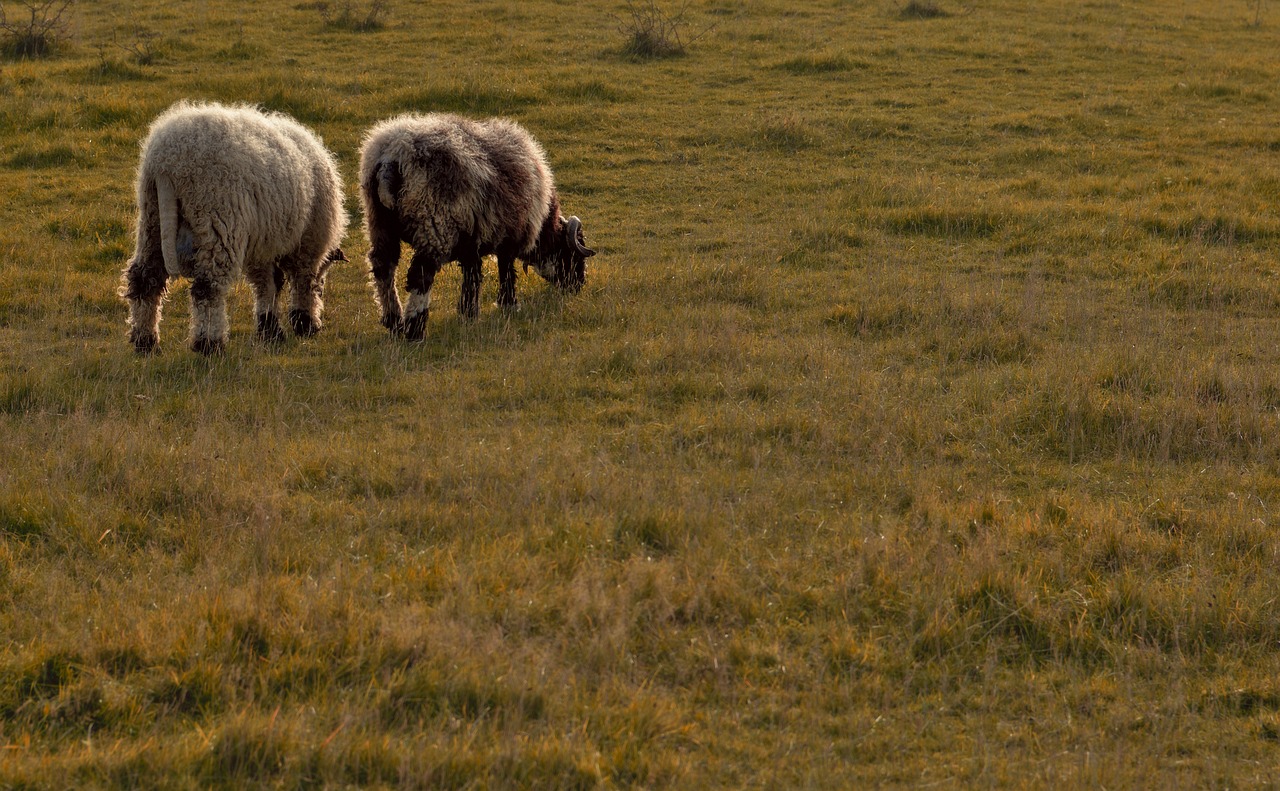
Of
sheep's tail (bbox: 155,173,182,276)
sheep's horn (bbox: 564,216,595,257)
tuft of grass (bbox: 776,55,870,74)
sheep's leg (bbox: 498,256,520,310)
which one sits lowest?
sheep's leg (bbox: 498,256,520,310)

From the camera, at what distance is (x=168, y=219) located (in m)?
9.17

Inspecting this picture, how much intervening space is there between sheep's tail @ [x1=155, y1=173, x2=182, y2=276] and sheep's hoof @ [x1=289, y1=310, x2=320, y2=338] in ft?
4.86

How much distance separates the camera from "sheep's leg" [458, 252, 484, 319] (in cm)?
1080

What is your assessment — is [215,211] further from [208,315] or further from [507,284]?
[507,284]

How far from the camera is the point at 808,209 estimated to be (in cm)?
1413

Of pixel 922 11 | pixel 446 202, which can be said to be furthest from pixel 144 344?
pixel 922 11

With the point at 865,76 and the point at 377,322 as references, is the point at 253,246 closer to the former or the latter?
the point at 377,322

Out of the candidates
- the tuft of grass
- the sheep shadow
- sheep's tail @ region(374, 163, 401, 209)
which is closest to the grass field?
the sheep shadow

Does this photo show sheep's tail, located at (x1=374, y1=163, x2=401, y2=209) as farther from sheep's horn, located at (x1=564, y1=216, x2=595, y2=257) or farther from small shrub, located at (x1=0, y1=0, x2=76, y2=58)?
small shrub, located at (x1=0, y1=0, x2=76, y2=58)

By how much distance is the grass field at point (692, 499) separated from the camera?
15.9 feet

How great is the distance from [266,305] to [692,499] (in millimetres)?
5094

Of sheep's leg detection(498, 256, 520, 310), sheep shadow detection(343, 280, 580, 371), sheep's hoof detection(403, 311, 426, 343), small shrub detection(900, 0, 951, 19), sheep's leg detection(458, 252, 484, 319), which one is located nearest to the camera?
sheep shadow detection(343, 280, 580, 371)

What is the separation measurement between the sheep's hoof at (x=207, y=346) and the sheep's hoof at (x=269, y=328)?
0.72m

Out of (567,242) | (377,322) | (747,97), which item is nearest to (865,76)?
(747,97)
